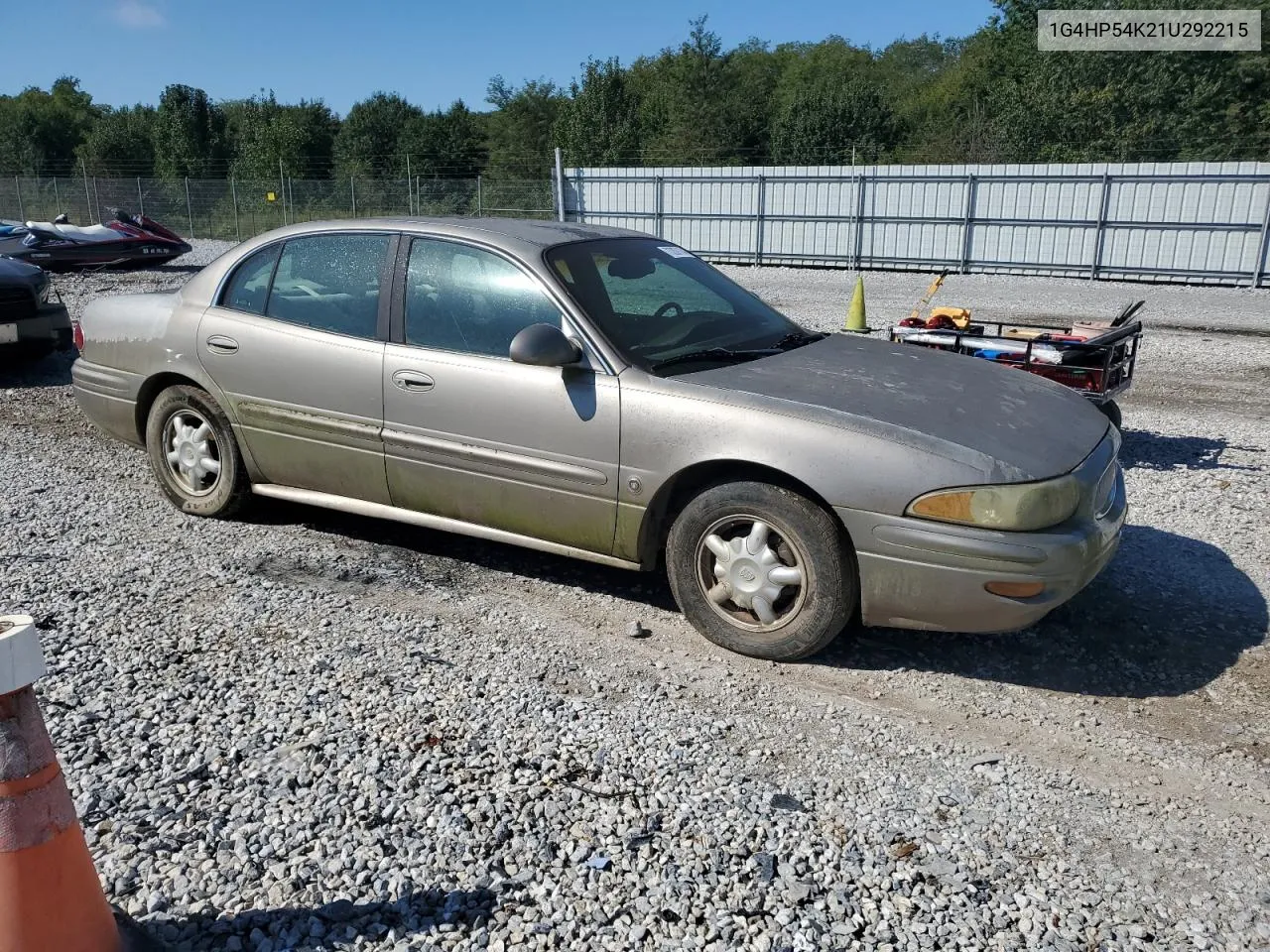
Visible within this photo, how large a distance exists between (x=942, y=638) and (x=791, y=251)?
2097 centimetres

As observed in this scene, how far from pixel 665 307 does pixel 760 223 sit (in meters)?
20.6

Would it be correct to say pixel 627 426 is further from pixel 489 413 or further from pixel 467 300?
pixel 467 300

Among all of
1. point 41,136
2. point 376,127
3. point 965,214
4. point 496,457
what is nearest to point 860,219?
point 965,214

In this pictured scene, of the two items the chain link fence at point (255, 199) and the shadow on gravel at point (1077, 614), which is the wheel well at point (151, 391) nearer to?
the shadow on gravel at point (1077, 614)

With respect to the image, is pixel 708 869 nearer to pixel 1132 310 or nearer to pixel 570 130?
pixel 1132 310

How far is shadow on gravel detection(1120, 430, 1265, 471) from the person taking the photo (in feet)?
22.0

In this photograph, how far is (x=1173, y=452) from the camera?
7066 millimetres

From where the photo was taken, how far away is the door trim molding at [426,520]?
4289 millimetres

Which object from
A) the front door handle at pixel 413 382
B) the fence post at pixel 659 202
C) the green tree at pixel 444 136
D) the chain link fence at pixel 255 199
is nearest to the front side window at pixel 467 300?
the front door handle at pixel 413 382

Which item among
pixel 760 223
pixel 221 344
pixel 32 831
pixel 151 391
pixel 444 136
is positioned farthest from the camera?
pixel 444 136

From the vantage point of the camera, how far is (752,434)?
3.78 metres

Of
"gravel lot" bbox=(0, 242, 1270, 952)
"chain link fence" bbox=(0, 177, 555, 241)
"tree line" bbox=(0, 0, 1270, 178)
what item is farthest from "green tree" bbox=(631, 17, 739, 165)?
"gravel lot" bbox=(0, 242, 1270, 952)

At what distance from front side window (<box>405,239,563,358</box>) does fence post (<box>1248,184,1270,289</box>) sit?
19.0 metres

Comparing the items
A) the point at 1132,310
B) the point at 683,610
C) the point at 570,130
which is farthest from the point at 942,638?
the point at 570,130
